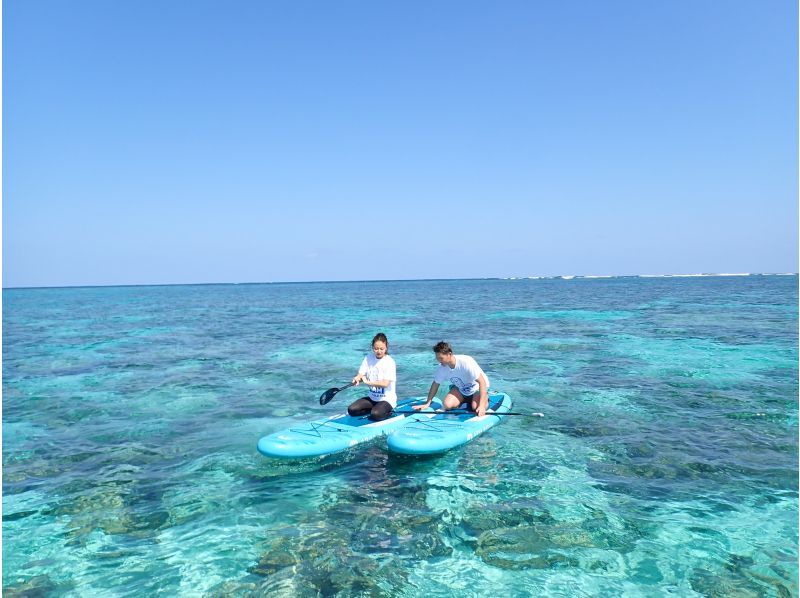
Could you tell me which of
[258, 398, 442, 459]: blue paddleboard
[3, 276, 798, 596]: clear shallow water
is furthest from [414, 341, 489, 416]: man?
[3, 276, 798, 596]: clear shallow water

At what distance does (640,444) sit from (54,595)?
10077 mm

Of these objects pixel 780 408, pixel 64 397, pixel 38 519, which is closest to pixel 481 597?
pixel 38 519

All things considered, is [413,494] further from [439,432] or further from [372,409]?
[372,409]

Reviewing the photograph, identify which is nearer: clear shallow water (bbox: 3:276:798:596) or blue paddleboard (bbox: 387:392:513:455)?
clear shallow water (bbox: 3:276:798:596)

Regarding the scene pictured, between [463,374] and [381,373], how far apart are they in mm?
1868

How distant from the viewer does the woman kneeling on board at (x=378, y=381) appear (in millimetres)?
10266

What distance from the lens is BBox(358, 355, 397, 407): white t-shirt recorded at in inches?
408

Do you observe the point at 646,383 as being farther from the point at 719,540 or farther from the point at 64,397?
the point at 64,397

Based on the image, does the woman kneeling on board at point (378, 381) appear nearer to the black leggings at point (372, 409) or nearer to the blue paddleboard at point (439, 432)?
the black leggings at point (372, 409)

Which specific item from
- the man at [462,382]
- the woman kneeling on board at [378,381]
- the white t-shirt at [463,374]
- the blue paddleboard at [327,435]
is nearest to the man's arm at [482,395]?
the man at [462,382]

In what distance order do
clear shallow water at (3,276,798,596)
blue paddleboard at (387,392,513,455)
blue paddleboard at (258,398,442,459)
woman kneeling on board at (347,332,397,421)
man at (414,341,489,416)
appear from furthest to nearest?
man at (414,341,489,416) < woman kneeling on board at (347,332,397,421) < blue paddleboard at (387,392,513,455) < blue paddleboard at (258,398,442,459) < clear shallow water at (3,276,798,596)

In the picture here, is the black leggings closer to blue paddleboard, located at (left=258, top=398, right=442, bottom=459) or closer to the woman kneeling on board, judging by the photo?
the woman kneeling on board

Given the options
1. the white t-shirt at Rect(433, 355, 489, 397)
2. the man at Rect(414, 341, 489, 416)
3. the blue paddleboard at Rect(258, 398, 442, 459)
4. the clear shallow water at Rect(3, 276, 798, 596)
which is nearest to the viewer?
the clear shallow water at Rect(3, 276, 798, 596)

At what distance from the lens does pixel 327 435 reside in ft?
30.6
